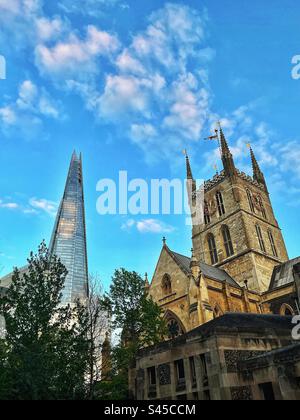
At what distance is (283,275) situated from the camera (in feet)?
128

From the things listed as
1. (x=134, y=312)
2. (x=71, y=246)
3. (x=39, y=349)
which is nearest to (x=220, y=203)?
(x=134, y=312)

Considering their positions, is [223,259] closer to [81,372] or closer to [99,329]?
[99,329]

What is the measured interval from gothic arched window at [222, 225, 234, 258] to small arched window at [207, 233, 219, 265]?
1.68 meters

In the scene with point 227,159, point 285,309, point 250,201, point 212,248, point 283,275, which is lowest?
point 285,309

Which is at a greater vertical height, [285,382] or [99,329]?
[99,329]

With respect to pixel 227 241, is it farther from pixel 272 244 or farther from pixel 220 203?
pixel 272 244

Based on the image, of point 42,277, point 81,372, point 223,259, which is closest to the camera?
point 81,372

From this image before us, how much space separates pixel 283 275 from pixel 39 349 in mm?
30697

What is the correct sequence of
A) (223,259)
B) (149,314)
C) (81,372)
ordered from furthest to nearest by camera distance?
(223,259), (149,314), (81,372)

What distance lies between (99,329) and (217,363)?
11349 millimetres

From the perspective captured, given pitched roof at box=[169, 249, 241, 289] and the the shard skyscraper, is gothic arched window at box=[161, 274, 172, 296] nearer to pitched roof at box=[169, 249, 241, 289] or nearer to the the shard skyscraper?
pitched roof at box=[169, 249, 241, 289]

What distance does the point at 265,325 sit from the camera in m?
19.1

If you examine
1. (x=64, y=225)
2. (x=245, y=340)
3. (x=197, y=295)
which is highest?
(x=64, y=225)

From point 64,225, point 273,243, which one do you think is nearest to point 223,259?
point 273,243
